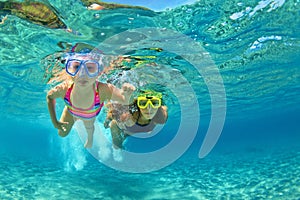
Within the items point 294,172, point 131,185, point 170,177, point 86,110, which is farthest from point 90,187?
point 294,172

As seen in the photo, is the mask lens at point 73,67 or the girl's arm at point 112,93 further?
the girl's arm at point 112,93

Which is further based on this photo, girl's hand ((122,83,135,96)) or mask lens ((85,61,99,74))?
girl's hand ((122,83,135,96))

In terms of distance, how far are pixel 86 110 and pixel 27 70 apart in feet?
43.0

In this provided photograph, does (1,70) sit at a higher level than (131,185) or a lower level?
higher

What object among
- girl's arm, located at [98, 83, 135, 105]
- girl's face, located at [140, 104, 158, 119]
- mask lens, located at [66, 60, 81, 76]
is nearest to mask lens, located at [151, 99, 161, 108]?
girl's face, located at [140, 104, 158, 119]

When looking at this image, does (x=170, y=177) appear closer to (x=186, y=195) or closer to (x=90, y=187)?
(x=186, y=195)

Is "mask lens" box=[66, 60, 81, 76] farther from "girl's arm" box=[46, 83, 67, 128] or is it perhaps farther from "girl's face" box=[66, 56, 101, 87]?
"girl's arm" box=[46, 83, 67, 128]

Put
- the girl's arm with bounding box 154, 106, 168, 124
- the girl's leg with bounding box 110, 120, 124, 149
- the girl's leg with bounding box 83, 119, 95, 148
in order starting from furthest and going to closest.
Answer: the girl's leg with bounding box 110, 120, 124, 149, the girl's arm with bounding box 154, 106, 168, 124, the girl's leg with bounding box 83, 119, 95, 148

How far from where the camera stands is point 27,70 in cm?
1836

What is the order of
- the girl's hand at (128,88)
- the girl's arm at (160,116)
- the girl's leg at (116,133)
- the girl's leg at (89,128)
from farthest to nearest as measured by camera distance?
the girl's leg at (116,133) → the girl's arm at (160,116) → the girl's leg at (89,128) → the girl's hand at (128,88)

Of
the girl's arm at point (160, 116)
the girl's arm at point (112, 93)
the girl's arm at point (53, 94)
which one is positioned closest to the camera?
the girl's arm at point (53, 94)

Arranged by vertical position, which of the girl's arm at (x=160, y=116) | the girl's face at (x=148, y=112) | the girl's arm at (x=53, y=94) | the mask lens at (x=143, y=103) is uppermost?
the girl's arm at (x=160, y=116)

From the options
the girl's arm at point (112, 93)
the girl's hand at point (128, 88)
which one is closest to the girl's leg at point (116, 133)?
the girl's arm at point (112, 93)

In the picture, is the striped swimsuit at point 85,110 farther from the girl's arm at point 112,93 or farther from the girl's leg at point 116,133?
the girl's leg at point 116,133
